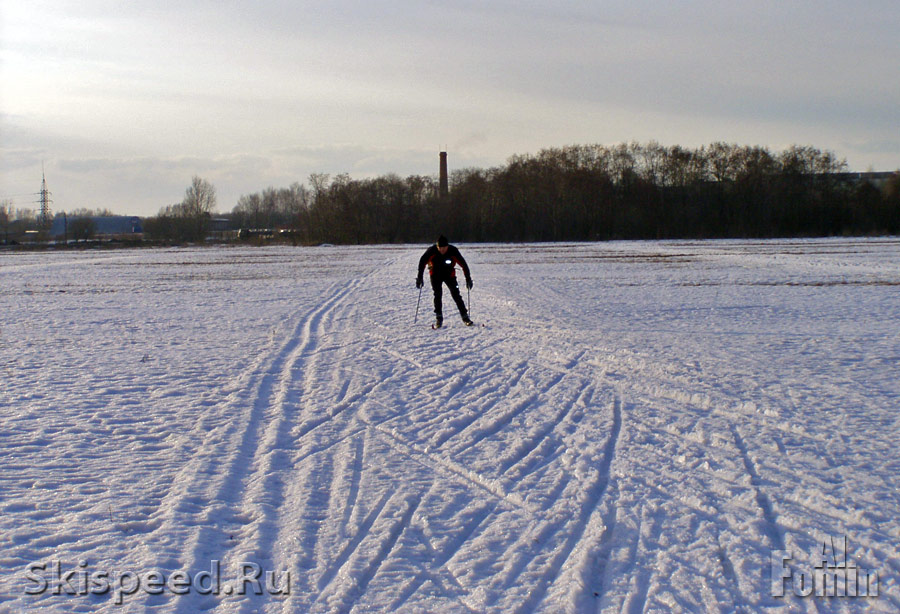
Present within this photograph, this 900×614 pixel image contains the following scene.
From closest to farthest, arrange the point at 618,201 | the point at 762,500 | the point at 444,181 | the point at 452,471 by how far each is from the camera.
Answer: the point at 762,500, the point at 452,471, the point at 618,201, the point at 444,181

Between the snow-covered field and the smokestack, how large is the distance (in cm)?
8509

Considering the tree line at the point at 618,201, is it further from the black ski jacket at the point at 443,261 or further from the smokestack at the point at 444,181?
the black ski jacket at the point at 443,261

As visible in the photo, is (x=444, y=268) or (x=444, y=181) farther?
(x=444, y=181)

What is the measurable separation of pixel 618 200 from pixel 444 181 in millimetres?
24038

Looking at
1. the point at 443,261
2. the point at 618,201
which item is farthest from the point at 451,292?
the point at 618,201

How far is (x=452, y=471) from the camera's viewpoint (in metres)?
6.05

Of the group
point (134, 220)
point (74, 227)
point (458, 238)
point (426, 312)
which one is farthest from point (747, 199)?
point (134, 220)

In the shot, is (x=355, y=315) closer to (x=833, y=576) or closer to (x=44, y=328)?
(x=44, y=328)

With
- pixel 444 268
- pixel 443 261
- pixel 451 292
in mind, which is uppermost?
pixel 443 261

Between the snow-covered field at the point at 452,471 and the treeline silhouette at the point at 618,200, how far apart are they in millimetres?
79599

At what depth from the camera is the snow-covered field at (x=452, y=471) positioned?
421 centimetres

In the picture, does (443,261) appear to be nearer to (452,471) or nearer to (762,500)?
(452,471)

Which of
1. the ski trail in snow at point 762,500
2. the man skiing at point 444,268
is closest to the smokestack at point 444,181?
the man skiing at point 444,268

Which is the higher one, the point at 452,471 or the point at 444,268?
the point at 444,268
